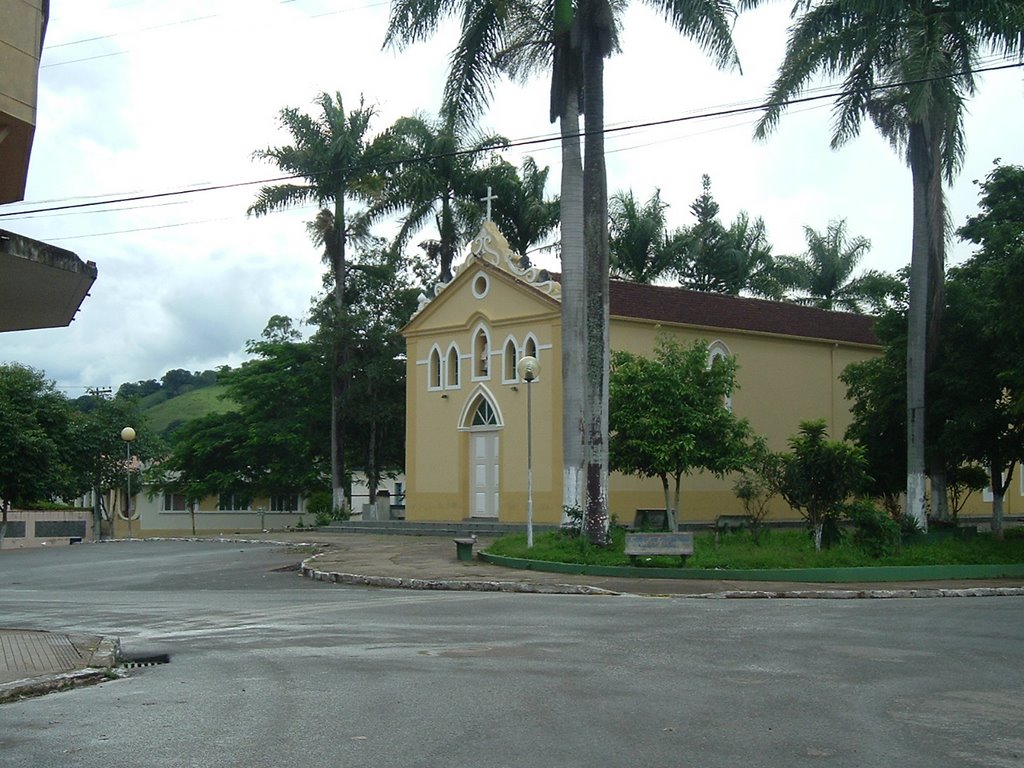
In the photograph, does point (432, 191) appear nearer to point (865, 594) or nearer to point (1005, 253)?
point (1005, 253)

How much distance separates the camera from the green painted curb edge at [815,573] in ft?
67.2

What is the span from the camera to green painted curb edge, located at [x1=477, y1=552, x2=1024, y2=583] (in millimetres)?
20469

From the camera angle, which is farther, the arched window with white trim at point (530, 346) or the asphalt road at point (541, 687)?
the arched window with white trim at point (530, 346)

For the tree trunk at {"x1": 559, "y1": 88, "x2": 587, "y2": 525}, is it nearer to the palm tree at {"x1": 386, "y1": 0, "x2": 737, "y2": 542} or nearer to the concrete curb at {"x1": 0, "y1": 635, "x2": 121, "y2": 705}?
the palm tree at {"x1": 386, "y1": 0, "x2": 737, "y2": 542}

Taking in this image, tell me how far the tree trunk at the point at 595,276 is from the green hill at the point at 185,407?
84.1m

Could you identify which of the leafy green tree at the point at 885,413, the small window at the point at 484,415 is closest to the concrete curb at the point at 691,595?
the leafy green tree at the point at 885,413

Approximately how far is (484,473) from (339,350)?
9902mm

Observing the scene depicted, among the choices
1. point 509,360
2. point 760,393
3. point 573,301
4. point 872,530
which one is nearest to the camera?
point 872,530

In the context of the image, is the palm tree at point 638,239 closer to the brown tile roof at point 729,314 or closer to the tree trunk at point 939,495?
the brown tile roof at point 729,314

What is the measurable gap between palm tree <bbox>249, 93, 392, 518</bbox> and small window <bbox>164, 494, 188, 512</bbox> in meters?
17.8

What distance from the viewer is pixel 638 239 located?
50281mm

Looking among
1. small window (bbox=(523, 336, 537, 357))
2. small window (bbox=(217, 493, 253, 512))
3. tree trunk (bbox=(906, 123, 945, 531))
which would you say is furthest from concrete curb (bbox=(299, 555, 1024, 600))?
small window (bbox=(217, 493, 253, 512))

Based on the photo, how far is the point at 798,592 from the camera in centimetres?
1883

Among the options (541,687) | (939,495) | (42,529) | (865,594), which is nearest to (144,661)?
(541,687)
